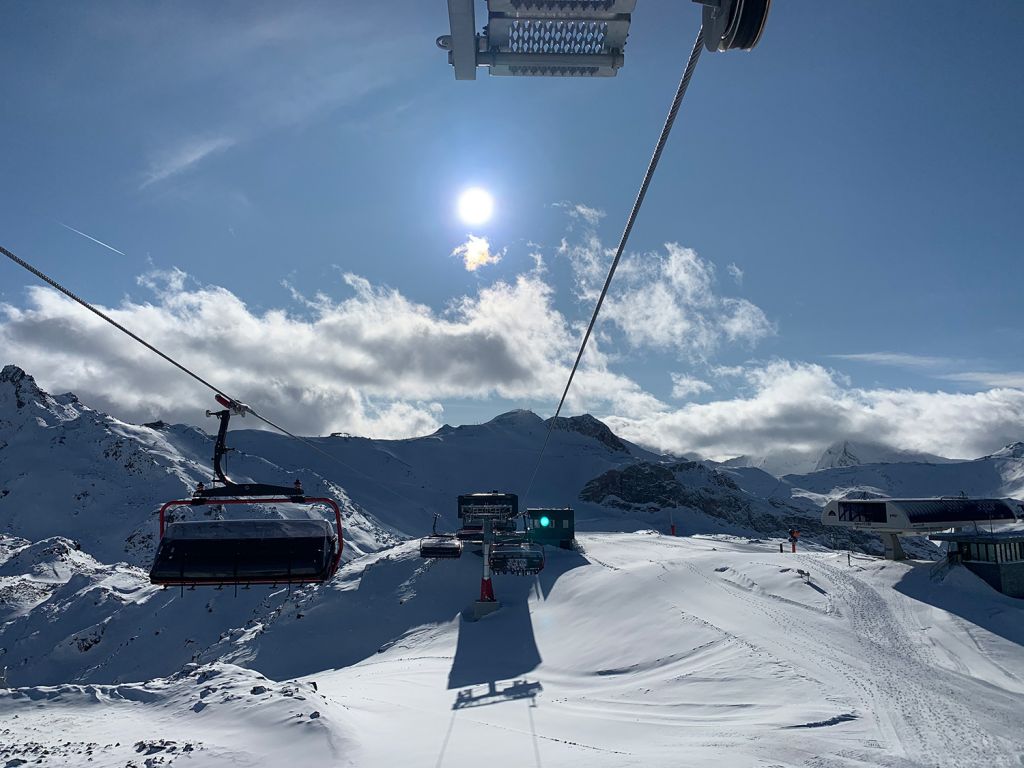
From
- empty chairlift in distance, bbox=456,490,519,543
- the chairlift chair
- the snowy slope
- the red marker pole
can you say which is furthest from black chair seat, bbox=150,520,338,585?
empty chairlift in distance, bbox=456,490,519,543

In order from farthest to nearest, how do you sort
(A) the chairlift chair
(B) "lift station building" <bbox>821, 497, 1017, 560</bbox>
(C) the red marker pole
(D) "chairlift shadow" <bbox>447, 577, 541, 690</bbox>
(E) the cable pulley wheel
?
(B) "lift station building" <bbox>821, 497, 1017, 560</bbox>, (C) the red marker pole, (A) the chairlift chair, (D) "chairlift shadow" <bbox>447, 577, 541, 690</bbox>, (E) the cable pulley wheel

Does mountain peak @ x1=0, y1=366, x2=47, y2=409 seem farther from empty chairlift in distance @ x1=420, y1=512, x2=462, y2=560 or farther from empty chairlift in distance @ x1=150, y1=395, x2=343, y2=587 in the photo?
empty chairlift in distance @ x1=150, y1=395, x2=343, y2=587

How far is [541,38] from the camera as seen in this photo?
19.6ft

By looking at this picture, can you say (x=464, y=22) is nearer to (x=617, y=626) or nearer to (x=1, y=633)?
(x=617, y=626)

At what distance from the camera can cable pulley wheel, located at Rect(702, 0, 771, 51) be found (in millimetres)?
3738

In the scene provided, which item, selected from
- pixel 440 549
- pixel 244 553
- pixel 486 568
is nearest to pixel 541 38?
pixel 244 553

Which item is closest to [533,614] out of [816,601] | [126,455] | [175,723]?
[816,601]

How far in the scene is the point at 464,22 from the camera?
226 inches

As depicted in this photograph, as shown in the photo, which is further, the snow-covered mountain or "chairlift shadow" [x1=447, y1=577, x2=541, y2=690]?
"chairlift shadow" [x1=447, y1=577, x2=541, y2=690]

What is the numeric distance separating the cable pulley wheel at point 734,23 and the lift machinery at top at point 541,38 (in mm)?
1798

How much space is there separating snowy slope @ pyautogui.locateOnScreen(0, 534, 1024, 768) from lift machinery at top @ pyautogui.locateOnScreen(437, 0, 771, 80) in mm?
14569

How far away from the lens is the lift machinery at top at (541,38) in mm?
5598

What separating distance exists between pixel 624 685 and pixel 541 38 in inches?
959

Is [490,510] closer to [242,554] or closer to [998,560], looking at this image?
[998,560]
